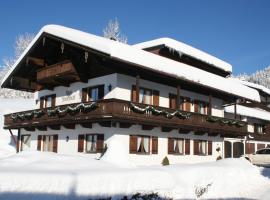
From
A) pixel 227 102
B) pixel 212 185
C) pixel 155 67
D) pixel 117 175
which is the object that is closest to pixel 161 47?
pixel 155 67

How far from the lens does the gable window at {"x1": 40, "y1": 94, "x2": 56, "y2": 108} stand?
2994 cm

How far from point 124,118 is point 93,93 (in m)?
5.13

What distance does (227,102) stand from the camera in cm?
3391

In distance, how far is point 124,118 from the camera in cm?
2116

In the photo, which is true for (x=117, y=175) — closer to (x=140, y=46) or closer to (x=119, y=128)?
(x=119, y=128)

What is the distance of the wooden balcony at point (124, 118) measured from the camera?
2122 centimetres

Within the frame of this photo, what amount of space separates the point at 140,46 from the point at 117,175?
17.8m

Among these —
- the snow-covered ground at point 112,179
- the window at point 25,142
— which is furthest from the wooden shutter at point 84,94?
the window at point 25,142

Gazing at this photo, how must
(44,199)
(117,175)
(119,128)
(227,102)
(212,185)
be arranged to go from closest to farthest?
1. (44,199)
2. (117,175)
3. (212,185)
4. (119,128)
5. (227,102)

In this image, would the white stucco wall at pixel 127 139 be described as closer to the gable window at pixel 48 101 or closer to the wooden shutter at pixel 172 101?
the wooden shutter at pixel 172 101

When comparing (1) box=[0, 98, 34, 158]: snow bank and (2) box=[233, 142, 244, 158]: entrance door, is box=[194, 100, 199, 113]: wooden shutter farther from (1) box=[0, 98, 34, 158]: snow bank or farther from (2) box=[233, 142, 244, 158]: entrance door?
(1) box=[0, 98, 34, 158]: snow bank

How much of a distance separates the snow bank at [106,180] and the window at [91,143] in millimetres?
4173

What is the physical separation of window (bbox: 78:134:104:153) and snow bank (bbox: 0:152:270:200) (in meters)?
4.17

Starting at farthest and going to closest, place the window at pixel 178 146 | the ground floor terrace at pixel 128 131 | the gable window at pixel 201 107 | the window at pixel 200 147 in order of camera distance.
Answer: the gable window at pixel 201 107 < the window at pixel 200 147 < the window at pixel 178 146 < the ground floor terrace at pixel 128 131
